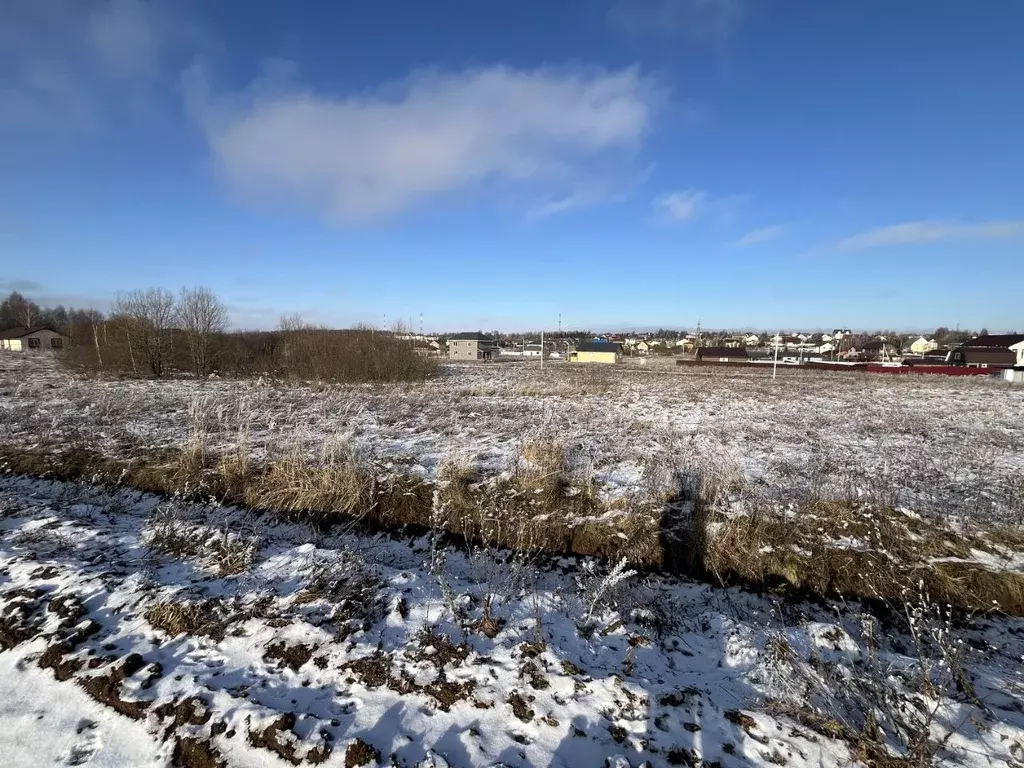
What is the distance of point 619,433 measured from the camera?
10953mm

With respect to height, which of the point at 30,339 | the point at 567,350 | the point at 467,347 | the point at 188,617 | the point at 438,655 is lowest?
the point at 438,655

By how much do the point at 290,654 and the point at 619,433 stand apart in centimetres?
874

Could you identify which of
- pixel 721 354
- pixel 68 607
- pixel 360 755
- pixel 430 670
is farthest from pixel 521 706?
pixel 721 354

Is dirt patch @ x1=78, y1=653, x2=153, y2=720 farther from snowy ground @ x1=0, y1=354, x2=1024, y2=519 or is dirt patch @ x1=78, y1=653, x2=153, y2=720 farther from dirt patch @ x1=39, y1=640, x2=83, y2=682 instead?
snowy ground @ x1=0, y1=354, x2=1024, y2=519

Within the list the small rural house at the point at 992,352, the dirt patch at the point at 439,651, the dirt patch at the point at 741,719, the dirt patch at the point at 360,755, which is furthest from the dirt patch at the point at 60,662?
the small rural house at the point at 992,352

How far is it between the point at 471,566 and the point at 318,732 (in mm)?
2687

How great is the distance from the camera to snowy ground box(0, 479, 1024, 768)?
262 centimetres

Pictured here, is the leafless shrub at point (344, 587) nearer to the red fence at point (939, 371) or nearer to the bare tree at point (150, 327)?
the bare tree at point (150, 327)

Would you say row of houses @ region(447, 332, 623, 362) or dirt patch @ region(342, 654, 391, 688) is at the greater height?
row of houses @ region(447, 332, 623, 362)

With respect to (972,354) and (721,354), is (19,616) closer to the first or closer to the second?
(721,354)

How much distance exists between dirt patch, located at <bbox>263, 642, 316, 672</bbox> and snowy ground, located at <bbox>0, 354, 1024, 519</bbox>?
4.54m

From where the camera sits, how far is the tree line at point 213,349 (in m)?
25.3

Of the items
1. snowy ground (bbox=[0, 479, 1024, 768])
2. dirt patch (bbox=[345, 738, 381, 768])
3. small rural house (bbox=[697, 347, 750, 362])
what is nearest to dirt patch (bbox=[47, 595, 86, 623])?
snowy ground (bbox=[0, 479, 1024, 768])

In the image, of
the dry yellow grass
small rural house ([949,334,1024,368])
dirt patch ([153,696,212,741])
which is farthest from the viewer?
small rural house ([949,334,1024,368])
